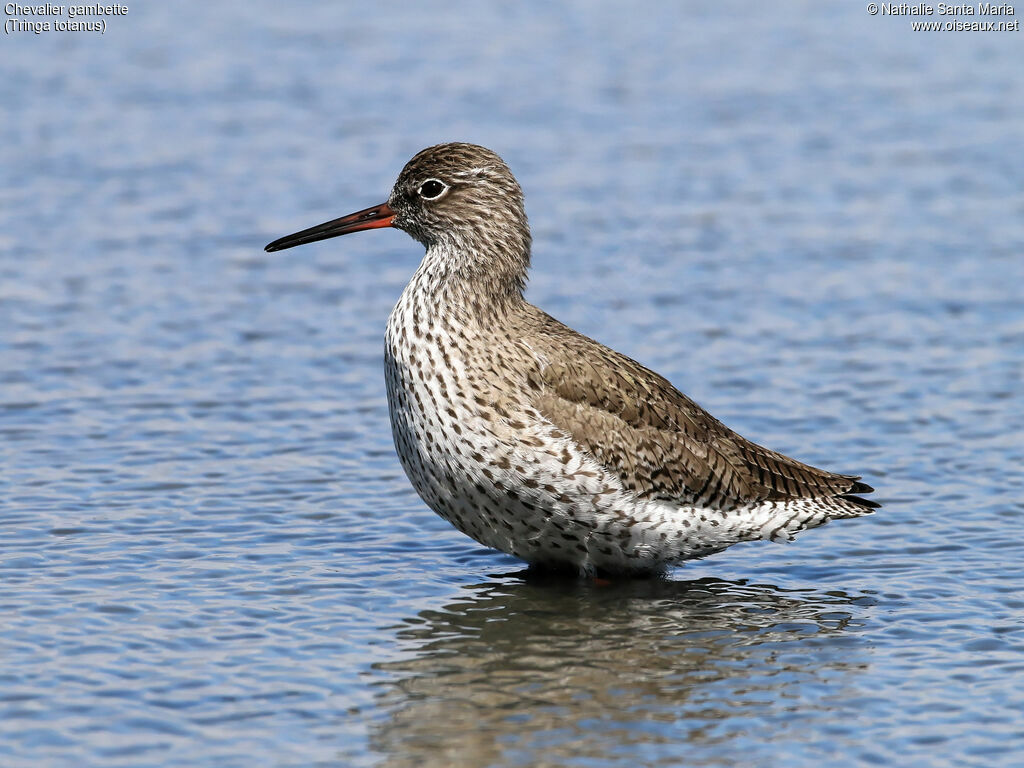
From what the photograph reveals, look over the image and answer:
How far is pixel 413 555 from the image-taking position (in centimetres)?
1075

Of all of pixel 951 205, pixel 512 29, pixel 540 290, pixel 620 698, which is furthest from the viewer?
pixel 512 29

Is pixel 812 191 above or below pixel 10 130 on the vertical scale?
below

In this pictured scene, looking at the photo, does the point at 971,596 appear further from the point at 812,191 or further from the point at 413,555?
the point at 812,191

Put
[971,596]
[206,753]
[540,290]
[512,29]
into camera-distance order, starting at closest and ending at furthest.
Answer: [206,753], [971,596], [540,290], [512,29]

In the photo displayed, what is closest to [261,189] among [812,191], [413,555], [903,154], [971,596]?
A: [812,191]

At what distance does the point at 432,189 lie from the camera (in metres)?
10.5

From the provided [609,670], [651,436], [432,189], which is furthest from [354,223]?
[609,670]

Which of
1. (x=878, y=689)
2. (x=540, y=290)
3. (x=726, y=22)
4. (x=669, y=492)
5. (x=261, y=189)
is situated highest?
(x=726, y=22)

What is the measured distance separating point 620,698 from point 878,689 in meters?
1.40

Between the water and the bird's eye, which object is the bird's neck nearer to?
the bird's eye

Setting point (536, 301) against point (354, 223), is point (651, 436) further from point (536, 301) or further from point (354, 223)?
point (536, 301)

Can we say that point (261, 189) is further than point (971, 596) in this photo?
Yes

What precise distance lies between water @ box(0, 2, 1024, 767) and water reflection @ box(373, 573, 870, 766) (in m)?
0.03

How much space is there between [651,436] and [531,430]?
3.33ft
